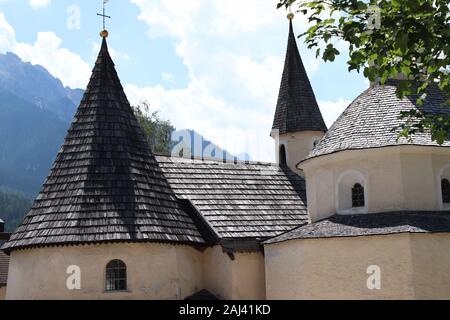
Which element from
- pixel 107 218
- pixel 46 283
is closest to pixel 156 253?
pixel 107 218

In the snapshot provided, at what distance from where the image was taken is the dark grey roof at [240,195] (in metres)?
19.8

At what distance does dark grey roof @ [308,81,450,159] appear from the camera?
1792 centimetres

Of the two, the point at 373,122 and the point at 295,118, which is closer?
the point at 373,122

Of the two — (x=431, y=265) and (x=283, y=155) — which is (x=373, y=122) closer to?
(x=431, y=265)

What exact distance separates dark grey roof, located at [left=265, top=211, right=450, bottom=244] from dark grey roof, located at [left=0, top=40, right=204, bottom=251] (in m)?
3.47

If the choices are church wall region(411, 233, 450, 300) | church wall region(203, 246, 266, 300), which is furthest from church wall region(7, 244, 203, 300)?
church wall region(411, 233, 450, 300)

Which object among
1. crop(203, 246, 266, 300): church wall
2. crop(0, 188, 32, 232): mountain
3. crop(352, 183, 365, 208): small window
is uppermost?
crop(0, 188, 32, 232): mountain

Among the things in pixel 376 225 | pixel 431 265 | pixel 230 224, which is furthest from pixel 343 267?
pixel 230 224

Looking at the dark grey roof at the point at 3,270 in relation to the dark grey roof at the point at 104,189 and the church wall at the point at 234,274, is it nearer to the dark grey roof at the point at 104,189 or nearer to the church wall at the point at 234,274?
the dark grey roof at the point at 104,189

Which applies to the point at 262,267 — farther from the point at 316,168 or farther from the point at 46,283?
the point at 46,283

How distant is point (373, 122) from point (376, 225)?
3660 mm

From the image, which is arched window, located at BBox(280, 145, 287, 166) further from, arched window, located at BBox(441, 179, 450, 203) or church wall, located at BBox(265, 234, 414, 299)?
arched window, located at BBox(441, 179, 450, 203)

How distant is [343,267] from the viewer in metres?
16.5

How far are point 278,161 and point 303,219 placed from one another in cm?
580
